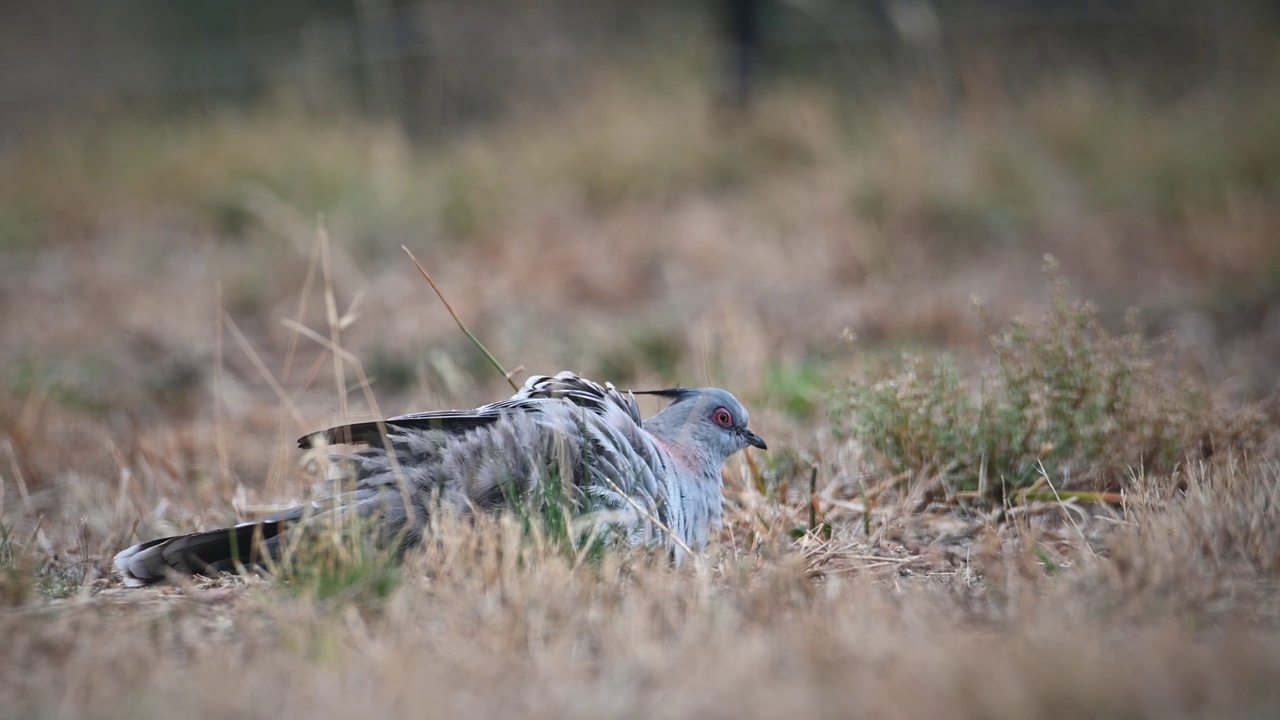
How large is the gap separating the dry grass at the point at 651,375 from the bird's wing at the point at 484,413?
26 centimetres

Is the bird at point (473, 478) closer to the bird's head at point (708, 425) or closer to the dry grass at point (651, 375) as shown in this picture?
the dry grass at point (651, 375)

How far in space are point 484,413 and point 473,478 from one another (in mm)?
156

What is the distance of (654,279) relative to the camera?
23.5 feet

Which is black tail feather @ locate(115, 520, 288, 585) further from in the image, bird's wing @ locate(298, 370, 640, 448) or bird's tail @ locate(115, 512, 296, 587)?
bird's wing @ locate(298, 370, 640, 448)

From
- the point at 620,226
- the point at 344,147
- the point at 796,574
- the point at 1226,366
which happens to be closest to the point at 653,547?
the point at 796,574

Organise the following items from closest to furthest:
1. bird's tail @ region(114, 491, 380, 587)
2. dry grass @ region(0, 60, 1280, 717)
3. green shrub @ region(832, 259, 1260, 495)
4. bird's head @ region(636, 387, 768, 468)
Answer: dry grass @ region(0, 60, 1280, 717) → bird's tail @ region(114, 491, 380, 587) → bird's head @ region(636, 387, 768, 468) → green shrub @ region(832, 259, 1260, 495)

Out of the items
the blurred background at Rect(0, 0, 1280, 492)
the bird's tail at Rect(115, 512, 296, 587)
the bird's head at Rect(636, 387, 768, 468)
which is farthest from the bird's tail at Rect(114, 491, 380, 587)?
the blurred background at Rect(0, 0, 1280, 492)

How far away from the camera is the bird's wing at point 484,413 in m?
2.66

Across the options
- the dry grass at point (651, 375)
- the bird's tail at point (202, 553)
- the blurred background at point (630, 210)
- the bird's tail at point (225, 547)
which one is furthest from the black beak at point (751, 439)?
the bird's tail at point (202, 553)

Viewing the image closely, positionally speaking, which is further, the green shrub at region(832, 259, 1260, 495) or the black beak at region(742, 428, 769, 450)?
the green shrub at region(832, 259, 1260, 495)

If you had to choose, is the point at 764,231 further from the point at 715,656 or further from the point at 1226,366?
the point at 715,656

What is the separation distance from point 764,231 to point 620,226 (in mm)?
975

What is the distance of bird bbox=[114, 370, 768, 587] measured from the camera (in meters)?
2.63

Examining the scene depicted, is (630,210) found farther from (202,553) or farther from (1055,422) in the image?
(202,553)
